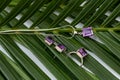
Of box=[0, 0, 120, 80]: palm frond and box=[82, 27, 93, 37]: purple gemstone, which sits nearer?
box=[0, 0, 120, 80]: palm frond

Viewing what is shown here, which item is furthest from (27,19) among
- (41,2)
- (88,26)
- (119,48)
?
(119,48)

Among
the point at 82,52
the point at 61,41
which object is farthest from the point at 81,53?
the point at 61,41

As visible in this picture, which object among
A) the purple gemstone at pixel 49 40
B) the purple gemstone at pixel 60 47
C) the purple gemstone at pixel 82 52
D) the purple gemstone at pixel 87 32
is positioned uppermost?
the purple gemstone at pixel 49 40

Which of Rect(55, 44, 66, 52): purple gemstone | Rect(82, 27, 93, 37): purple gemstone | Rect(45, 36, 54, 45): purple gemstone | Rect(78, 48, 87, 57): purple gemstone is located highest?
Rect(45, 36, 54, 45): purple gemstone

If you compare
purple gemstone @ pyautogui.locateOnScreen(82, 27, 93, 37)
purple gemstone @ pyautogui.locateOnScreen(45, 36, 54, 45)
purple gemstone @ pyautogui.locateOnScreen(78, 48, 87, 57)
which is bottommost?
purple gemstone @ pyautogui.locateOnScreen(78, 48, 87, 57)

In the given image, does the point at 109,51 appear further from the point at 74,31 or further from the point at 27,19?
the point at 27,19

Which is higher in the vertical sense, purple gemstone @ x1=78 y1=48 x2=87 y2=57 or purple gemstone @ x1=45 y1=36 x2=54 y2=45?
purple gemstone @ x1=45 y1=36 x2=54 y2=45

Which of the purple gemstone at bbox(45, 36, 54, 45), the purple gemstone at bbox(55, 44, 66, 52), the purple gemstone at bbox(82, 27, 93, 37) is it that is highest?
the purple gemstone at bbox(45, 36, 54, 45)

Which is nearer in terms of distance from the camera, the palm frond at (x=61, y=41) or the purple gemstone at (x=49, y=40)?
the palm frond at (x=61, y=41)

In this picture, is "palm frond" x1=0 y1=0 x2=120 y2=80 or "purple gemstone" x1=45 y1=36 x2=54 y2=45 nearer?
"palm frond" x1=0 y1=0 x2=120 y2=80

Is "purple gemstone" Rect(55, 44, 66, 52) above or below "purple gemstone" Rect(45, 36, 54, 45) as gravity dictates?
below

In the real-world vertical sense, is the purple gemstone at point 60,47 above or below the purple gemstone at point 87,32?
above

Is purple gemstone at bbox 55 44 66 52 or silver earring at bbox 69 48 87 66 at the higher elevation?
purple gemstone at bbox 55 44 66 52
